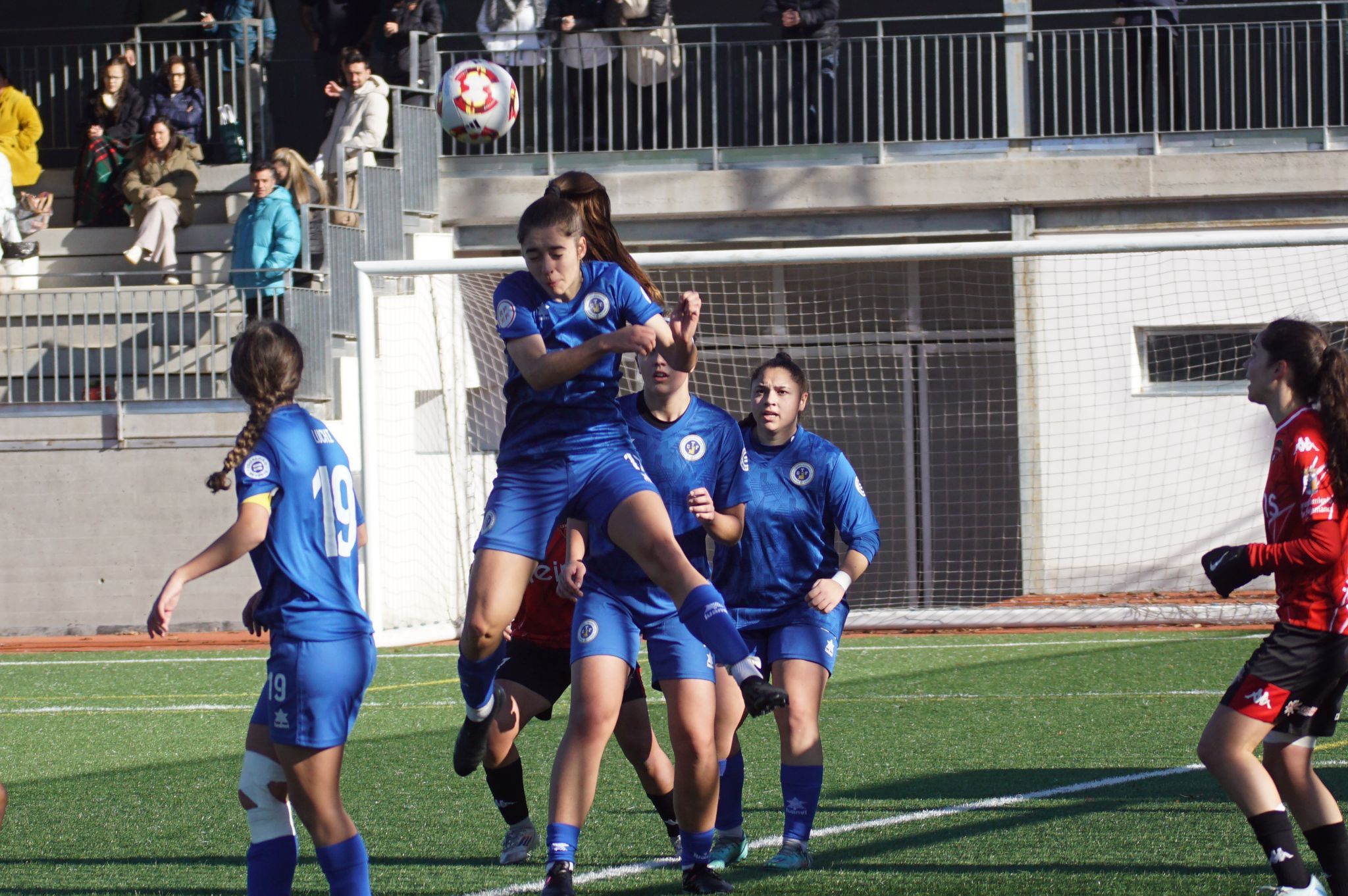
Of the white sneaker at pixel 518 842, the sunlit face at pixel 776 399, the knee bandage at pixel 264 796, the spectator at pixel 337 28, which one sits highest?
the spectator at pixel 337 28

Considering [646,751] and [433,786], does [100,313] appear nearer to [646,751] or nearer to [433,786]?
[433,786]

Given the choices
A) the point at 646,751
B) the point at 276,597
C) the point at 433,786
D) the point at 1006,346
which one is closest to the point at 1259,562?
the point at 646,751

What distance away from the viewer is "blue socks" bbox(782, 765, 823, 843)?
4836 mm

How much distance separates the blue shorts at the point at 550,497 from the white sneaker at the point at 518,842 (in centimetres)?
116

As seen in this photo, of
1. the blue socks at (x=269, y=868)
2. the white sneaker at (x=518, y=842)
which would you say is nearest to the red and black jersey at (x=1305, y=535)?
the white sneaker at (x=518, y=842)

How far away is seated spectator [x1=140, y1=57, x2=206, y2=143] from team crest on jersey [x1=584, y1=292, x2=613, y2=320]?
505 inches

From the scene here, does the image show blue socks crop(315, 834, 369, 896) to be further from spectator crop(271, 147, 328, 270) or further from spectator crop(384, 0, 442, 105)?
spectator crop(384, 0, 442, 105)

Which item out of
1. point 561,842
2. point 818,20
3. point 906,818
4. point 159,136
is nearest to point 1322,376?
point 906,818

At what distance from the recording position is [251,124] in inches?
671

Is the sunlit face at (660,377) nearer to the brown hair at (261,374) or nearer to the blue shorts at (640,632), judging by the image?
the blue shorts at (640,632)

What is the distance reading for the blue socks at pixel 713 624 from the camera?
401cm

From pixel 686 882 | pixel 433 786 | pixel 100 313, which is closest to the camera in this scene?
pixel 686 882

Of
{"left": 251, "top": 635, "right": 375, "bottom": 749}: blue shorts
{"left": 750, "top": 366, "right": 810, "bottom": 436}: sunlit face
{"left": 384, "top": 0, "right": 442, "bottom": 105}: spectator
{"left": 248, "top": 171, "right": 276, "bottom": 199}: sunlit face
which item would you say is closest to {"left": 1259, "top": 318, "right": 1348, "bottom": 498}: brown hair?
{"left": 750, "top": 366, "right": 810, "bottom": 436}: sunlit face

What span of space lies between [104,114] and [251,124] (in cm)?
148
